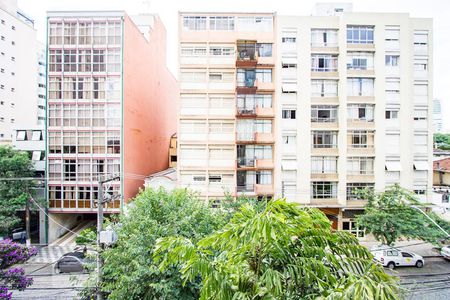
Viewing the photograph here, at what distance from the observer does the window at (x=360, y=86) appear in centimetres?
2288

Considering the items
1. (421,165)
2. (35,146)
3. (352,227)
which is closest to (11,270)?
(35,146)

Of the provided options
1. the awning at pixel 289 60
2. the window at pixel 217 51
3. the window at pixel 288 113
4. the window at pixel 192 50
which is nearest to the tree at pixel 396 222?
the window at pixel 288 113

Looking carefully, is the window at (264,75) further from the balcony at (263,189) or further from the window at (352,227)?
the window at (352,227)

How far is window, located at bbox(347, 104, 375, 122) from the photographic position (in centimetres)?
2286

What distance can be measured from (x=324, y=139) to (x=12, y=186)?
24.2 m

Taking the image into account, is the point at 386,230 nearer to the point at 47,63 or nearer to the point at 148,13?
the point at 47,63

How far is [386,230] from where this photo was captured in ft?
55.3

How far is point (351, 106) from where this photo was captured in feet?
74.9

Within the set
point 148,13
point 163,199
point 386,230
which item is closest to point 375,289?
point 163,199

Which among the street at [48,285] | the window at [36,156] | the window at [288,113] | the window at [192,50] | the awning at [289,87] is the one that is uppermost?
the window at [192,50]

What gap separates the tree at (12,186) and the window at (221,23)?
18.0m

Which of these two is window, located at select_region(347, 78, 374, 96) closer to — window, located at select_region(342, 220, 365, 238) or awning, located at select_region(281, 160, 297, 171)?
awning, located at select_region(281, 160, 297, 171)

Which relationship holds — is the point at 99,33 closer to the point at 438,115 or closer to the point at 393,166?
the point at 393,166

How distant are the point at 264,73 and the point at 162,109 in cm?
1491
